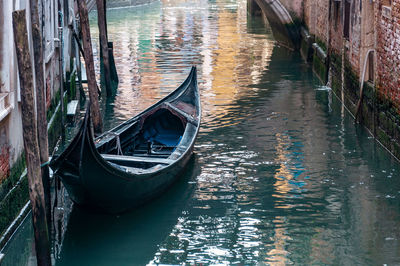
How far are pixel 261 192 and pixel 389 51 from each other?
2.08m

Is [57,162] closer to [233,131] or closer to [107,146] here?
[107,146]

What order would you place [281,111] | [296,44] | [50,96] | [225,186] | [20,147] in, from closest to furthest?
[20,147]
[225,186]
[50,96]
[281,111]
[296,44]

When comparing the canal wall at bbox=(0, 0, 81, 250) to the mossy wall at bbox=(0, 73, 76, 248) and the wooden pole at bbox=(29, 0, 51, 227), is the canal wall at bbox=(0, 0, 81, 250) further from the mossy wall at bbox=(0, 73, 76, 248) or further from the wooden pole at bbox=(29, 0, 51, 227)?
the wooden pole at bbox=(29, 0, 51, 227)

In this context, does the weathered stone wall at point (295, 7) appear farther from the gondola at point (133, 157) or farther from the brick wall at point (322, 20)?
the gondola at point (133, 157)

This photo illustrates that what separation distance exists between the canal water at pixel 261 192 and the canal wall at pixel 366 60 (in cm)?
23

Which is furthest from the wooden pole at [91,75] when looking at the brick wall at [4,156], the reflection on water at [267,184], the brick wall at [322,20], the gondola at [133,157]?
the brick wall at [322,20]

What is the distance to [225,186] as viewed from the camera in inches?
268

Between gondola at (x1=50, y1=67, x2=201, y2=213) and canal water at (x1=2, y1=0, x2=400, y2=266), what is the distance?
0.80 ft

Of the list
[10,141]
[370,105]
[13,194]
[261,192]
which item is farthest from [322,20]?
[13,194]

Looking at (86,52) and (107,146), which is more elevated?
(86,52)


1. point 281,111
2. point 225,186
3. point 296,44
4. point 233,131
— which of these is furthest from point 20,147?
point 296,44

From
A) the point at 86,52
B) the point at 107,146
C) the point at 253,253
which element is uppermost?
the point at 86,52

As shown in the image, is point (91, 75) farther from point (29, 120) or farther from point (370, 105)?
point (29, 120)

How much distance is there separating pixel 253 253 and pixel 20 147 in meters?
2.07
